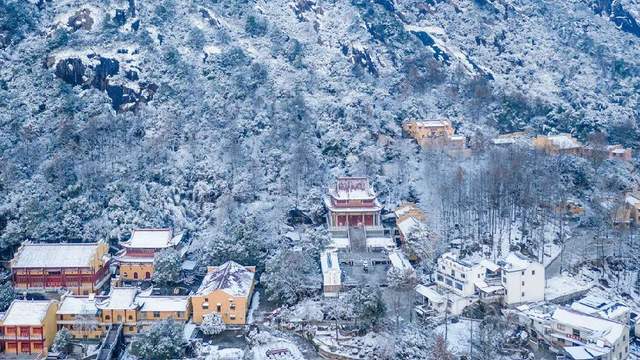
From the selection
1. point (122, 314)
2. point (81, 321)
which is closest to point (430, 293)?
point (122, 314)

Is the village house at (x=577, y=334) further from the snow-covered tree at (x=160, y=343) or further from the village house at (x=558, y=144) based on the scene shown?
the village house at (x=558, y=144)

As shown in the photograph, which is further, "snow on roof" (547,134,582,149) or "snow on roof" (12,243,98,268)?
"snow on roof" (547,134,582,149)

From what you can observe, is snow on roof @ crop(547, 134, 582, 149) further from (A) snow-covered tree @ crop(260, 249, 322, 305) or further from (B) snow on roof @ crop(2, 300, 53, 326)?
(B) snow on roof @ crop(2, 300, 53, 326)

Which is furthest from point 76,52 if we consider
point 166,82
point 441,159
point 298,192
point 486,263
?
point 486,263

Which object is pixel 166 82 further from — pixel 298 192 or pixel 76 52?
pixel 298 192

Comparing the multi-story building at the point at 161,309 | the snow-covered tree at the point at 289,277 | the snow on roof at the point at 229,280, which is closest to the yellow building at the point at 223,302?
the snow on roof at the point at 229,280

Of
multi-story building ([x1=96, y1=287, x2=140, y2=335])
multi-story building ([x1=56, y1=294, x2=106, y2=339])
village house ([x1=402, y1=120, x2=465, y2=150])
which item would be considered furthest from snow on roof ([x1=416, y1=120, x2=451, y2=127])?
multi-story building ([x1=56, y1=294, x2=106, y2=339])

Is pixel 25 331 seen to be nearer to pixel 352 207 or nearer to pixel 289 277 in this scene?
pixel 289 277
